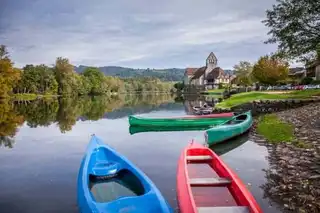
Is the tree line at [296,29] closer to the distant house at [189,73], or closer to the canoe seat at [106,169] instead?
the canoe seat at [106,169]

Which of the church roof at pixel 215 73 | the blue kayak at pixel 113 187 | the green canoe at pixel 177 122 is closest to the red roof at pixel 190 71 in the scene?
the church roof at pixel 215 73

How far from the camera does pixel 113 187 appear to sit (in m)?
10.3

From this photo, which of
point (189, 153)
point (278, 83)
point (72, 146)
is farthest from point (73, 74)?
point (189, 153)

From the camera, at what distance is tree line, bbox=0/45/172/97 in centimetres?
6594

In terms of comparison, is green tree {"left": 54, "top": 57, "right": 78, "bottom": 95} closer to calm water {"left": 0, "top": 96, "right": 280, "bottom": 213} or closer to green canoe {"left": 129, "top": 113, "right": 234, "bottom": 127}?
calm water {"left": 0, "top": 96, "right": 280, "bottom": 213}

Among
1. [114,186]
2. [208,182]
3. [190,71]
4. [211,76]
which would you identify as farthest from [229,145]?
[190,71]

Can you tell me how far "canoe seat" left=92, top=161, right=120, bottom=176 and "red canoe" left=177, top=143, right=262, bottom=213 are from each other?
83.6 inches

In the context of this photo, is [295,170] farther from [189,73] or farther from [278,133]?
[189,73]

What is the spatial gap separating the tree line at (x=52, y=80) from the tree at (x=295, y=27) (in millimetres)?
50313

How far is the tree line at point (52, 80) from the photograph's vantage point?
65.9m

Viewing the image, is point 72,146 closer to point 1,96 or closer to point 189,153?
point 189,153

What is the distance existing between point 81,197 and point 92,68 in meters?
115

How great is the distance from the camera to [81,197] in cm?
767

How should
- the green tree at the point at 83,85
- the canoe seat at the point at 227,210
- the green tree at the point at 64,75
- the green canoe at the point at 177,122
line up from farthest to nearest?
the green tree at the point at 83,85, the green tree at the point at 64,75, the green canoe at the point at 177,122, the canoe seat at the point at 227,210
